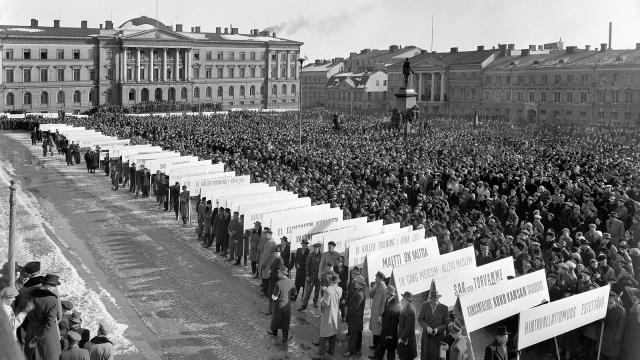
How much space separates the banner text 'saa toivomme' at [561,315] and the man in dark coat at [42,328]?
6.41 meters

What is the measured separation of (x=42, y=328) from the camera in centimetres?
848

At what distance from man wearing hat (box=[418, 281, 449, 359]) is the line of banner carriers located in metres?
0.33

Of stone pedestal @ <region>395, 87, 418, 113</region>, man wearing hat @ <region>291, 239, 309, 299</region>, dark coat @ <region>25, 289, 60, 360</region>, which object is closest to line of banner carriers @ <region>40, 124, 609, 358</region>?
man wearing hat @ <region>291, 239, 309, 299</region>

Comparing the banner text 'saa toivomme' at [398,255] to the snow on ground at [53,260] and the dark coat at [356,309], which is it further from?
the snow on ground at [53,260]

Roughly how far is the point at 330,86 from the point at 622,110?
55.2 metres

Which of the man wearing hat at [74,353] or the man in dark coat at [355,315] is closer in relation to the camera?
the man wearing hat at [74,353]

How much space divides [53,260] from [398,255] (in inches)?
367

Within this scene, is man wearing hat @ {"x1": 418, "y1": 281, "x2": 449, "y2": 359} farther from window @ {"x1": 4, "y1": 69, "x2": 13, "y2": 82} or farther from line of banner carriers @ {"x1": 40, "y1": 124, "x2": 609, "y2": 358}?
window @ {"x1": 4, "y1": 69, "x2": 13, "y2": 82}

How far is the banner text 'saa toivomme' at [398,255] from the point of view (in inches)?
520

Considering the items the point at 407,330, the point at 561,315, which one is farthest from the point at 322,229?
the point at 561,315

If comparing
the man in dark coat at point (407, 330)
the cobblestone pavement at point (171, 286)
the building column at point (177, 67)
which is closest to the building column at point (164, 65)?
the building column at point (177, 67)

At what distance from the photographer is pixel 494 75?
89.8m

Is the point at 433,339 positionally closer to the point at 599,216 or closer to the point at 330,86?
the point at 599,216

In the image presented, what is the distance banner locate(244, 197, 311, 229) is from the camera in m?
17.6
